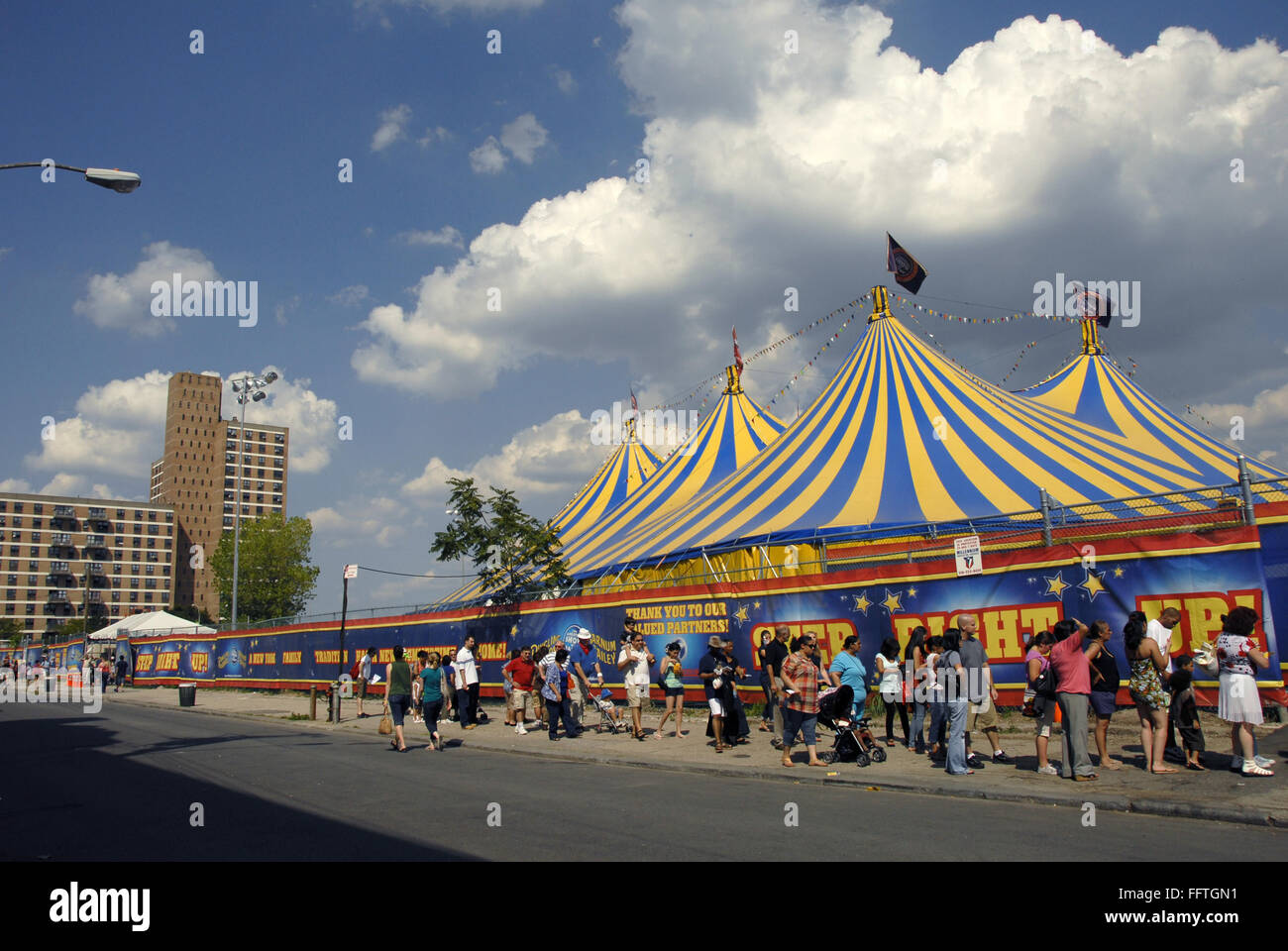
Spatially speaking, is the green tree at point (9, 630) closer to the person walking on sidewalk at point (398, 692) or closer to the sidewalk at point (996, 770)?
the person walking on sidewalk at point (398, 692)

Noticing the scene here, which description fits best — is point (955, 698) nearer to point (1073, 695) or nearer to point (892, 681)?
point (1073, 695)

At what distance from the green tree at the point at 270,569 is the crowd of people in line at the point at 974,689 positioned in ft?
223

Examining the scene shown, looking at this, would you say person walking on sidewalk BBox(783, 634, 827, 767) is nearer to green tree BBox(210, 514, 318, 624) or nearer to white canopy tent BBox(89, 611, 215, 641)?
white canopy tent BBox(89, 611, 215, 641)

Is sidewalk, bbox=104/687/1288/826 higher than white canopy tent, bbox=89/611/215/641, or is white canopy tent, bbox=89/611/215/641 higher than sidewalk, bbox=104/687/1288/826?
sidewalk, bbox=104/687/1288/826

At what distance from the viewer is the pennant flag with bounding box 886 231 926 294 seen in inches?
1004

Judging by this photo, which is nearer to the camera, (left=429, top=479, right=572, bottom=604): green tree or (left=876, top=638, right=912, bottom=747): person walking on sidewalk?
(left=876, top=638, right=912, bottom=747): person walking on sidewalk

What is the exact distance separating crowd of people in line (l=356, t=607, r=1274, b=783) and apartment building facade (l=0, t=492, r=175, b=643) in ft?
369

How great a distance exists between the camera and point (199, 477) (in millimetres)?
124375

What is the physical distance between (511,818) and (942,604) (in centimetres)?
749

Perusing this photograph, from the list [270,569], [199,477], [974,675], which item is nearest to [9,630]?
[199,477]

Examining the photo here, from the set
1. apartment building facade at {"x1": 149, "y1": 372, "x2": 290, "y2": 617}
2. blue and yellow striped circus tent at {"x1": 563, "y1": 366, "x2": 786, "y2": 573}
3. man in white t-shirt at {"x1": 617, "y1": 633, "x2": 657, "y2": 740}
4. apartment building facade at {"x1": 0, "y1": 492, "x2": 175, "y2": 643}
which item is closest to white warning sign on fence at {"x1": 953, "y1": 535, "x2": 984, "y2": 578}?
man in white t-shirt at {"x1": 617, "y1": 633, "x2": 657, "y2": 740}

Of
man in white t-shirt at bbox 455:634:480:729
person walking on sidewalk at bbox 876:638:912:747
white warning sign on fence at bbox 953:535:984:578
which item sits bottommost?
man in white t-shirt at bbox 455:634:480:729
